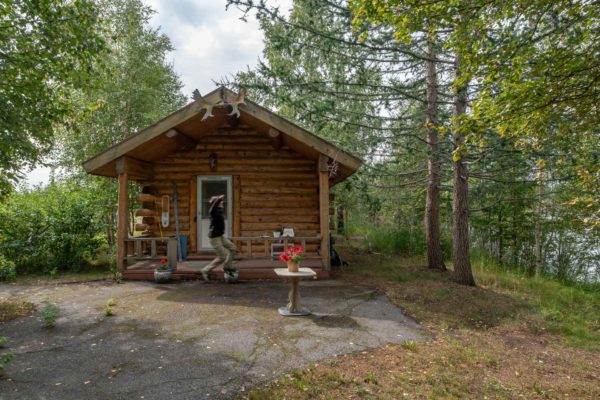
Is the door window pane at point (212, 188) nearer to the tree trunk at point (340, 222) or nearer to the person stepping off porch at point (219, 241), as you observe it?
the person stepping off porch at point (219, 241)

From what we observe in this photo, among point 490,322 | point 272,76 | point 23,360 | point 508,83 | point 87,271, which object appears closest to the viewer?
point 23,360

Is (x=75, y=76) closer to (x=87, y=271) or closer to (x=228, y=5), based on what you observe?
(x=228, y=5)

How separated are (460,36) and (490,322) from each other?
4.63 m

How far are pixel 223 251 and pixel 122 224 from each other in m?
2.73

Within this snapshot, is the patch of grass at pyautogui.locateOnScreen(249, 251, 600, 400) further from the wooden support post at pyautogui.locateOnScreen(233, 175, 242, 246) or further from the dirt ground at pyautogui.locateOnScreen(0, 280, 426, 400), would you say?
the wooden support post at pyautogui.locateOnScreen(233, 175, 242, 246)

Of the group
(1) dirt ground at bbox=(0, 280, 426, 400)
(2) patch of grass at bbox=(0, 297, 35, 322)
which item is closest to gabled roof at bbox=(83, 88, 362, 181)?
(1) dirt ground at bbox=(0, 280, 426, 400)

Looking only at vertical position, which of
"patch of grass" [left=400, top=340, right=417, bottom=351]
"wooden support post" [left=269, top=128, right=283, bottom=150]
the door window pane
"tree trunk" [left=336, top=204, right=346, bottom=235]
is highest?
"wooden support post" [left=269, top=128, right=283, bottom=150]

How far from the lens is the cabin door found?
10617mm

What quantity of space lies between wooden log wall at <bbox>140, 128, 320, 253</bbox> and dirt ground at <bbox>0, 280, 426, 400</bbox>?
310 cm

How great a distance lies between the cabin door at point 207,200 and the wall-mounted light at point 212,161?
0.31m

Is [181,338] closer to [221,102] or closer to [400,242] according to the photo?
[221,102]

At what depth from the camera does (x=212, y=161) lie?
34.5 feet

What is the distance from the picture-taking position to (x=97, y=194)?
12.5 m

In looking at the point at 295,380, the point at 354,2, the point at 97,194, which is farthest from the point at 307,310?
the point at 97,194
